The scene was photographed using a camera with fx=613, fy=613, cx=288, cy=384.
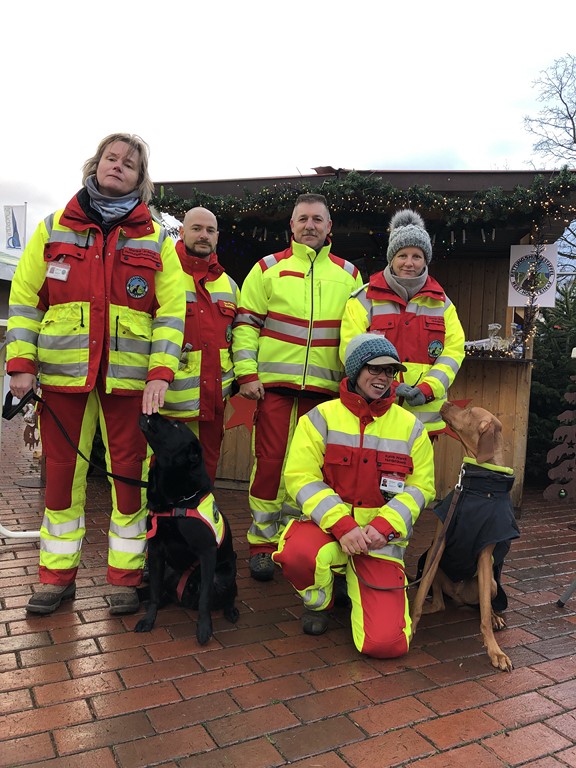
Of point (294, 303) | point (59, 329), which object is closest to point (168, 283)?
point (59, 329)

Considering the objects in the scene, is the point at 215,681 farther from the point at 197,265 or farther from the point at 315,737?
the point at 197,265

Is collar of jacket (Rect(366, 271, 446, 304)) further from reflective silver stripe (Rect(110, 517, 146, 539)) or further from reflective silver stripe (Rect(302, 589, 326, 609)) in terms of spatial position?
reflective silver stripe (Rect(110, 517, 146, 539))

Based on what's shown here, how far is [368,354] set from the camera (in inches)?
116

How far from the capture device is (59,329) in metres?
2.93

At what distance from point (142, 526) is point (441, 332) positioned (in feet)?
6.79

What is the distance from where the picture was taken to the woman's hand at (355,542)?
281cm

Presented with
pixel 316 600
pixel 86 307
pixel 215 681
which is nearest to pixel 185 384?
pixel 86 307

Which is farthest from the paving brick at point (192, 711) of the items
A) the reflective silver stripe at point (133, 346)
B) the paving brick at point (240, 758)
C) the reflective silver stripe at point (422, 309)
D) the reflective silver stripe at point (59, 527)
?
the reflective silver stripe at point (422, 309)

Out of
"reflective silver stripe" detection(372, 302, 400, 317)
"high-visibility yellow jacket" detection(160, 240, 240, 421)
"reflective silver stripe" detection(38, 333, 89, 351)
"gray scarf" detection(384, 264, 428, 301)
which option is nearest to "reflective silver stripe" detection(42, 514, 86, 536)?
"high-visibility yellow jacket" detection(160, 240, 240, 421)

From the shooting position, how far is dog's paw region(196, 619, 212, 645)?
281cm

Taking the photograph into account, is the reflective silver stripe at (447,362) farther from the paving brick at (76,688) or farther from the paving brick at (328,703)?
the paving brick at (76,688)

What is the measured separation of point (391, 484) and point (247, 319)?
1.46m

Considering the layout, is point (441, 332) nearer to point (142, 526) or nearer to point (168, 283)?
point (168, 283)

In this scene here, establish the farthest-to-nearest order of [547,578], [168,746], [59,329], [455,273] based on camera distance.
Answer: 1. [455,273]
2. [547,578]
3. [59,329]
4. [168,746]
